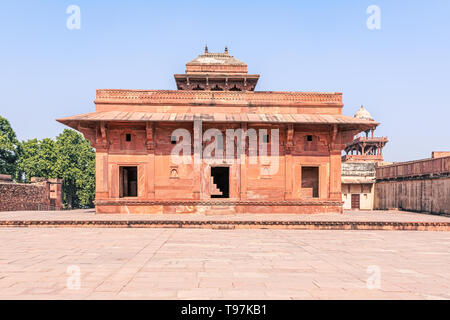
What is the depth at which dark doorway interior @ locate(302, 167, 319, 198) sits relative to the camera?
16.5 m

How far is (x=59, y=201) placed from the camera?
27531 mm

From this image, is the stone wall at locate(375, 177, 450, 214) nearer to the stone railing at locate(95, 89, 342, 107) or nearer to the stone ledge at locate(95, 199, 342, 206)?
the stone ledge at locate(95, 199, 342, 206)

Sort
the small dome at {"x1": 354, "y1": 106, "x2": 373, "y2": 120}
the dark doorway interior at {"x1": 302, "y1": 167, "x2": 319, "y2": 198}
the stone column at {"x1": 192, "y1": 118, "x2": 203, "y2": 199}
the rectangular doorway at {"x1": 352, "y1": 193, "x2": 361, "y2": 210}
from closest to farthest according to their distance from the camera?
the stone column at {"x1": 192, "y1": 118, "x2": 203, "y2": 199}
the dark doorway interior at {"x1": 302, "y1": 167, "x2": 319, "y2": 198}
the rectangular doorway at {"x1": 352, "y1": 193, "x2": 361, "y2": 210}
the small dome at {"x1": 354, "y1": 106, "x2": 373, "y2": 120}

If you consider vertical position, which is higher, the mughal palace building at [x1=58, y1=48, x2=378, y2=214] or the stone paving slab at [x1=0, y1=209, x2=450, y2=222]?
the mughal palace building at [x1=58, y1=48, x2=378, y2=214]

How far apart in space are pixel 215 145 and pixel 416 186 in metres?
12.3

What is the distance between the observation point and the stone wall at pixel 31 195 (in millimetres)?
21891

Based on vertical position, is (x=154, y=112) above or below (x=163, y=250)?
above

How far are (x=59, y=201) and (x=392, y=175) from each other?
1055 inches

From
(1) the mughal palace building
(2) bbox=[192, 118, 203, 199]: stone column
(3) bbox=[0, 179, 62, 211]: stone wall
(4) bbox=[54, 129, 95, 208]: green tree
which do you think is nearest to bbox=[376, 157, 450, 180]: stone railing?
(1) the mughal palace building

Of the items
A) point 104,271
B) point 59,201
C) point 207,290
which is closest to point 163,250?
point 104,271

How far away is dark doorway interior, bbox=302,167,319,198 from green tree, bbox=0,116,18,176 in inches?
1325

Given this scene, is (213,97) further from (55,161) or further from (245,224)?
(55,161)

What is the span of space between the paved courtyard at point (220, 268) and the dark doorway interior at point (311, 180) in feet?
25.9

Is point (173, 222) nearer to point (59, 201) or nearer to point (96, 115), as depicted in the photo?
point (96, 115)
